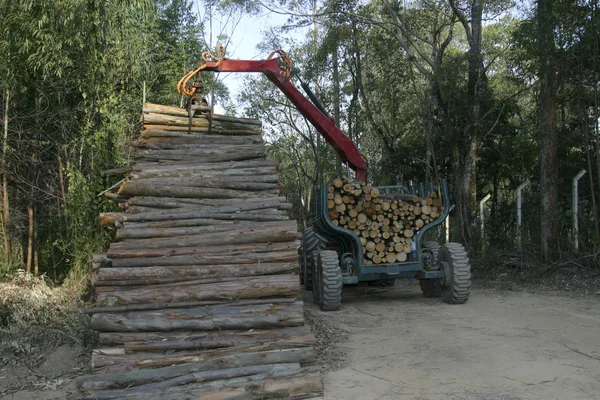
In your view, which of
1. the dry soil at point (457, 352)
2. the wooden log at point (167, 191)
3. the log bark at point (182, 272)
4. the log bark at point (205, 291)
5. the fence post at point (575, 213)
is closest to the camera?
the dry soil at point (457, 352)

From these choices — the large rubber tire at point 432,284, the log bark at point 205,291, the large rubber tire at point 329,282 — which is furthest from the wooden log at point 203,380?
the large rubber tire at point 432,284

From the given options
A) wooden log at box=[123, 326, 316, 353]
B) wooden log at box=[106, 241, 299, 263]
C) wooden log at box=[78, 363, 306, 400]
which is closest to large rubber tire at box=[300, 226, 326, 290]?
wooden log at box=[106, 241, 299, 263]

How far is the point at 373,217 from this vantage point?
9227 mm

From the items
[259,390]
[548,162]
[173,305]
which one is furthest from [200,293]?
[548,162]

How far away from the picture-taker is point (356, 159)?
34.3ft

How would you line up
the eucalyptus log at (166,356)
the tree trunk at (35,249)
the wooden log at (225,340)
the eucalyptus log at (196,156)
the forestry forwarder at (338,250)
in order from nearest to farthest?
the eucalyptus log at (166,356)
the wooden log at (225,340)
the eucalyptus log at (196,156)
the forestry forwarder at (338,250)
the tree trunk at (35,249)

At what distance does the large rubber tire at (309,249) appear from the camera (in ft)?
32.5

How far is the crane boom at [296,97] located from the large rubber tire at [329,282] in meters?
2.20

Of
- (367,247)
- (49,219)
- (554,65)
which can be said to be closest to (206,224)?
(367,247)

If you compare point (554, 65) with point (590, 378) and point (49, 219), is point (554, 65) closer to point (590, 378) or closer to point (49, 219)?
point (590, 378)

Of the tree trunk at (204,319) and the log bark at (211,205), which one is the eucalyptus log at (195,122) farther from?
the tree trunk at (204,319)

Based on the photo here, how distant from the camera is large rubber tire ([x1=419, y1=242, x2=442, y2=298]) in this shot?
31.6 feet

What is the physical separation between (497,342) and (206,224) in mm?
3620

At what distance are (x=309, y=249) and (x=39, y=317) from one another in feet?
14.3
